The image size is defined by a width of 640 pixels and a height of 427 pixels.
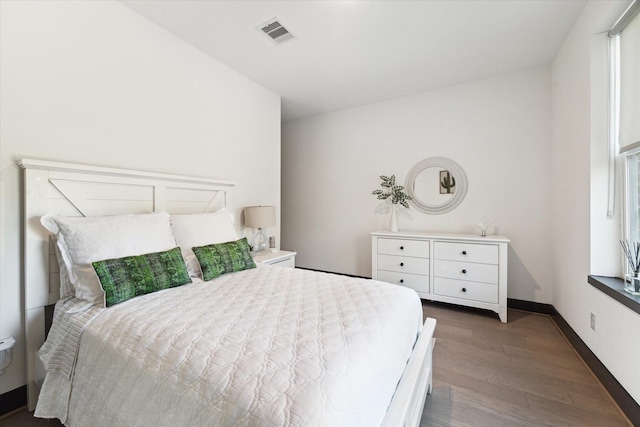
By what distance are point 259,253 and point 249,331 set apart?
6.36 ft

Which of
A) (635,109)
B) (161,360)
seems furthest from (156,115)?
(635,109)

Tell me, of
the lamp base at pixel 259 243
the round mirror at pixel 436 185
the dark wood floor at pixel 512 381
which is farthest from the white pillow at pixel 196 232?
the round mirror at pixel 436 185

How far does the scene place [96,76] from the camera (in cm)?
185

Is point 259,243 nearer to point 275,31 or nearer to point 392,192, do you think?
point 392,192

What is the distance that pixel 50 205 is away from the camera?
1594mm

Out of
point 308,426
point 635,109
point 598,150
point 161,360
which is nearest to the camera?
point 308,426

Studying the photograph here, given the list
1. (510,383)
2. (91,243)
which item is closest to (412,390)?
(510,383)

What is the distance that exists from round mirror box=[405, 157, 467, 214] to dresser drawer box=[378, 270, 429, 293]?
2.87 ft

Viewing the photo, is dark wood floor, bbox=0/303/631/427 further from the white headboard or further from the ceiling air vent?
the ceiling air vent

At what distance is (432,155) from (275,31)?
7.50ft

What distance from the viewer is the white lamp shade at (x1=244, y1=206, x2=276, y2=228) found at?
286cm

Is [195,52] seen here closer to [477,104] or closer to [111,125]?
[111,125]

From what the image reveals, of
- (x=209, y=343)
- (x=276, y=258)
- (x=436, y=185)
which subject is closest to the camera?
(x=209, y=343)

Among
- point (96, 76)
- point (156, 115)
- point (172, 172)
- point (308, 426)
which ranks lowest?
point (308, 426)
